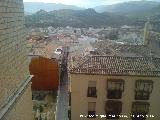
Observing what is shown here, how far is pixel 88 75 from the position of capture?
66.3ft

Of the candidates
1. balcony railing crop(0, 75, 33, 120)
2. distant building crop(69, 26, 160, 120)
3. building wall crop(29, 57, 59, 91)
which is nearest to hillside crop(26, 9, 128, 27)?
building wall crop(29, 57, 59, 91)

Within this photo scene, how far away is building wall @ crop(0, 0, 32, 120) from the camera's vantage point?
9.01 m

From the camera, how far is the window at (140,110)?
2055cm

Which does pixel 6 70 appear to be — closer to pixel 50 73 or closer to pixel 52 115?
pixel 52 115

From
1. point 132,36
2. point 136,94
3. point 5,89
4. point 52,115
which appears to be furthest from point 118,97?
point 132,36

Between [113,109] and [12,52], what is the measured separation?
12.2 metres

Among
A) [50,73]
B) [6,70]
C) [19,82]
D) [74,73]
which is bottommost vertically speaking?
[50,73]

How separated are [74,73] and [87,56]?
7.03ft

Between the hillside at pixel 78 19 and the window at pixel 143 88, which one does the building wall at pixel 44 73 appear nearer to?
the window at pixel 143 88

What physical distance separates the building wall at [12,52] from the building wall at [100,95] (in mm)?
8406

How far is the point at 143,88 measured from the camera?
20.2 metres

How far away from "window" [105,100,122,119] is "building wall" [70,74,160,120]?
27cm

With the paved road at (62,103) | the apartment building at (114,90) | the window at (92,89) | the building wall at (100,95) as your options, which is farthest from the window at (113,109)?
the paved road at (62,103)

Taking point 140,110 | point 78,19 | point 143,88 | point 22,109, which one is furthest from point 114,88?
point 78,19
